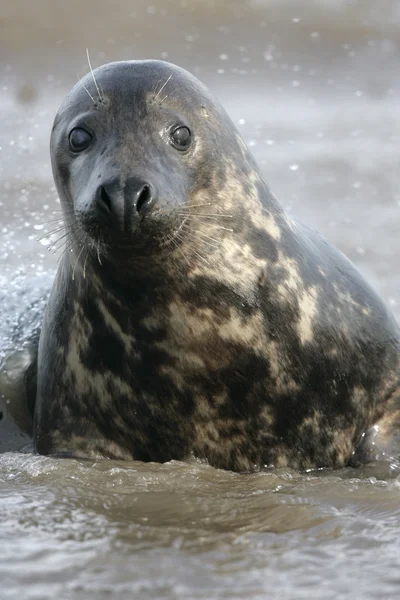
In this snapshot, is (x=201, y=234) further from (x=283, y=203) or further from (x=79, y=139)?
(x=283, y=203)

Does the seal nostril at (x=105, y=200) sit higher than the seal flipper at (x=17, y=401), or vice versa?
the seal nostril at (x=105, y=200)

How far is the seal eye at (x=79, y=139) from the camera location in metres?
4.37

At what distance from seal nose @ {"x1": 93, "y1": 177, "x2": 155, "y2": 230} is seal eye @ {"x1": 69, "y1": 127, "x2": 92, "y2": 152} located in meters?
0.49

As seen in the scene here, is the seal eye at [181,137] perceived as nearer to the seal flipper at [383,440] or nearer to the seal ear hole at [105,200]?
the seal ear hole at [105,200]

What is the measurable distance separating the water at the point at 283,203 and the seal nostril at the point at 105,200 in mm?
980

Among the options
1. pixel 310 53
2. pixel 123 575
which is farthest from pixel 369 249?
pixel 123 575

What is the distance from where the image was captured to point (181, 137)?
14.4ft

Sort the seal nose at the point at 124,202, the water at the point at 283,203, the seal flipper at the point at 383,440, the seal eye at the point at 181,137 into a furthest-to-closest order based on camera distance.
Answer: the seal flipper at the point at 383,440
the seal eye at the point at 181,137
the seal nose at the point at 124,202
the water at the point at 283,203

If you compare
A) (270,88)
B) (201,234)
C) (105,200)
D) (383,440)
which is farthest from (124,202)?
(270,88)

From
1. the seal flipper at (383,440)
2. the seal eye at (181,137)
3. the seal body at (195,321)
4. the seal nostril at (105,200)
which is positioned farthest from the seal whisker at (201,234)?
the seal flipper at (383,440)

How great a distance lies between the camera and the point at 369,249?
29.0 feet

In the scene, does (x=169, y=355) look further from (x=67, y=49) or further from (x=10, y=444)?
(x=67, y=49)

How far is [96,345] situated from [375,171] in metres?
5.81

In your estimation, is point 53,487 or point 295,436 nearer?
point 53,487
